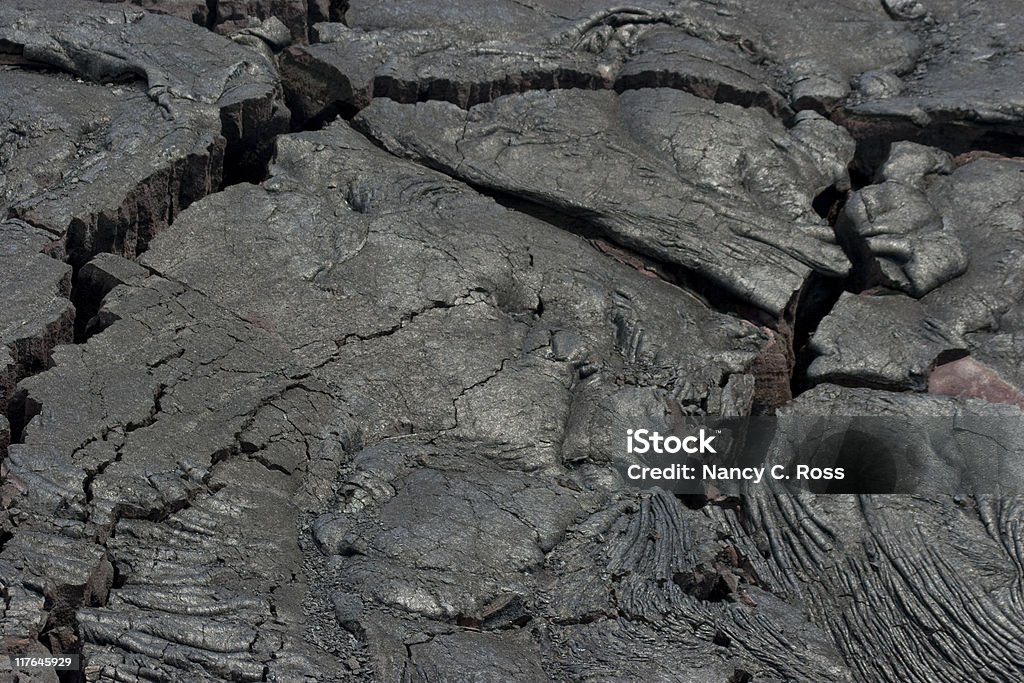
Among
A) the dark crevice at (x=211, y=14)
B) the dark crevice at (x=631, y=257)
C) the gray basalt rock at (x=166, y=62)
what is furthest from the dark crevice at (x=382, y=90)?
the dark crevice at (x=211, y=14)

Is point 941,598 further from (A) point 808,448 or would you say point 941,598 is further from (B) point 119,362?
(B) point 119,362

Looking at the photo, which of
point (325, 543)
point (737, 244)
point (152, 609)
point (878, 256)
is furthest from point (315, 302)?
point (878, 256)

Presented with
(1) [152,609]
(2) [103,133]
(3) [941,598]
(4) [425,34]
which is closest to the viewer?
(1) [152,609]

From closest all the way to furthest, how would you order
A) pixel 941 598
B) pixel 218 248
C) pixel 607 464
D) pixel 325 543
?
1. pixel 325 543
2. pixel 941 598
3. pixel 607 464
4. pixel 218 248

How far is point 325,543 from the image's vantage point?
339cm

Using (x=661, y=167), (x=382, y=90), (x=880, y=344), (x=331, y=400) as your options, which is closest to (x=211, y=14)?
(x=382, y=90)

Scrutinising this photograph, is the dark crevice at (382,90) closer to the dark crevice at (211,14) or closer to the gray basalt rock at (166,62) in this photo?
the gray basalt rock at (166,62)

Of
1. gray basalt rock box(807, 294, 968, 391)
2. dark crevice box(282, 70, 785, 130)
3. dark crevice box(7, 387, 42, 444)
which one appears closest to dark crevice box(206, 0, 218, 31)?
dark crevice box(282, 70, 785, 130)

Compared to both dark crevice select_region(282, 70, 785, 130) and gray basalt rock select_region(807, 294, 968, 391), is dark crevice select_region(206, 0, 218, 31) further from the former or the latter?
gray basalt rock select_region(807, 294, 968, 391)

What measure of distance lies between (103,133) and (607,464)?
2342 mm

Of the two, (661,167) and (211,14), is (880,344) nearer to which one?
(661,167)

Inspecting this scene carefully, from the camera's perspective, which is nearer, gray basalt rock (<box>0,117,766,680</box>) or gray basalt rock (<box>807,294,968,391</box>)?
gray basalt rock (<box>0,117,766,680</box>)

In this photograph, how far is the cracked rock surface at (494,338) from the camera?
3.28m

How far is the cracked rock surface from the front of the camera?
10.7 ft
